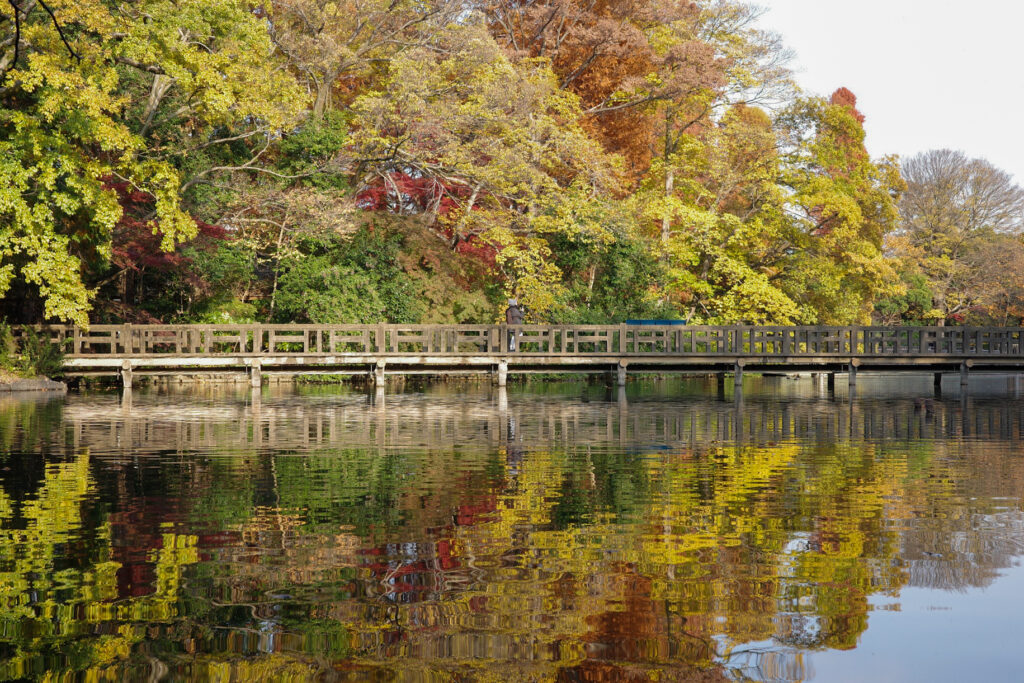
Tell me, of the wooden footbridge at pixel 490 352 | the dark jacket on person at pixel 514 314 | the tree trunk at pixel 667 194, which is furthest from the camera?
the tree trunk at pixel 667 194

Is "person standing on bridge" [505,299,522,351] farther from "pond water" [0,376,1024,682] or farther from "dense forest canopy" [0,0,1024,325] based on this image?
"pond water" [0,376,1024,682]

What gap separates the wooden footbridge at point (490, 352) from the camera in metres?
31.0

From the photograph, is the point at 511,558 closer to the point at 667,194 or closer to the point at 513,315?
the point at 513,315

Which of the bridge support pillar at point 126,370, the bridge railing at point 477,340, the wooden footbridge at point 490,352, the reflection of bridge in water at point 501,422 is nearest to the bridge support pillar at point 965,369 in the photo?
the wooden footbridge at point 490,352

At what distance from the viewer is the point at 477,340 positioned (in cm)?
3316

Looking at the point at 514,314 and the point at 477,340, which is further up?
the point at 514,314

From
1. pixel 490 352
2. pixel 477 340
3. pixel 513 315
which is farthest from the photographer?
pixel 513 315

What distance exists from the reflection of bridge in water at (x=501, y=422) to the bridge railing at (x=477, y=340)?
2211 millimetres

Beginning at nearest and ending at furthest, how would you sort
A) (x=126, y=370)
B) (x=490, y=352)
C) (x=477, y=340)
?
(x=126, y=370), (x=490, y=352), (x=477, y=340)

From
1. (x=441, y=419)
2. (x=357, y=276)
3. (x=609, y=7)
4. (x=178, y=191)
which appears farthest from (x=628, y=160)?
(x=441, y=419)

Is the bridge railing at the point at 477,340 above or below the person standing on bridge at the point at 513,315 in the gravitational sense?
below

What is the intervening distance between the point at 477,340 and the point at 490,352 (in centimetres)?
92

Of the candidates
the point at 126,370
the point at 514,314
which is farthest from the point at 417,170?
the point at 126,370

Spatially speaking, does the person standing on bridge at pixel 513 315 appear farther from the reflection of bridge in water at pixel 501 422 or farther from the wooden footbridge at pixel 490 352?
the reflection of bridge in water at pixel 501 422
